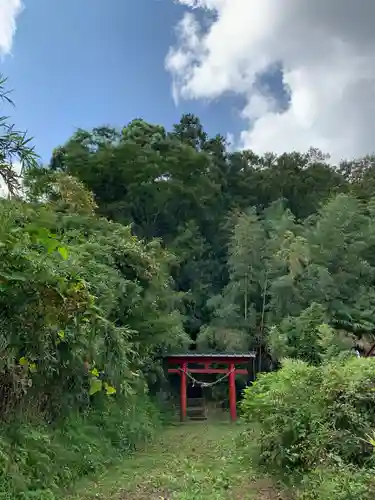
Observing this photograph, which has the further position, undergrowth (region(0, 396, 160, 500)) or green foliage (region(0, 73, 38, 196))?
undergrowth (region(0, 396, 160, 500))

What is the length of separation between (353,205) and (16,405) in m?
10.9

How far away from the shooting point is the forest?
8.85 feet

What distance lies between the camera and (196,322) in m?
13.8

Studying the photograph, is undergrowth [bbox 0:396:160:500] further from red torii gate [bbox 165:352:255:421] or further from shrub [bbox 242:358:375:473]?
red torii gate [bbox 165:352:255:421]

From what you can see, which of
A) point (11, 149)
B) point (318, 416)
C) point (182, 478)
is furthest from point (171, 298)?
point (11, 149)

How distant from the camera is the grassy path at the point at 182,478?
442 cm

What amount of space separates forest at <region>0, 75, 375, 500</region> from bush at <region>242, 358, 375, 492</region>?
2 cm

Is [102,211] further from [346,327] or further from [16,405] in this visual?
[16,405]

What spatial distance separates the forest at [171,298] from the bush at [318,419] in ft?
0.05

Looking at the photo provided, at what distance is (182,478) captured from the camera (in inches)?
198

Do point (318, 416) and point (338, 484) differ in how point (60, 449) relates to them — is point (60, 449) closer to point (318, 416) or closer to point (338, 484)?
point (318, 416)

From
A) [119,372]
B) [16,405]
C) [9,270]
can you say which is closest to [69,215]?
[16,405]

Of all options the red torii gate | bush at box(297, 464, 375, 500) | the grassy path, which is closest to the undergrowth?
the grassy path

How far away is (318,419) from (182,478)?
1.61 meters
